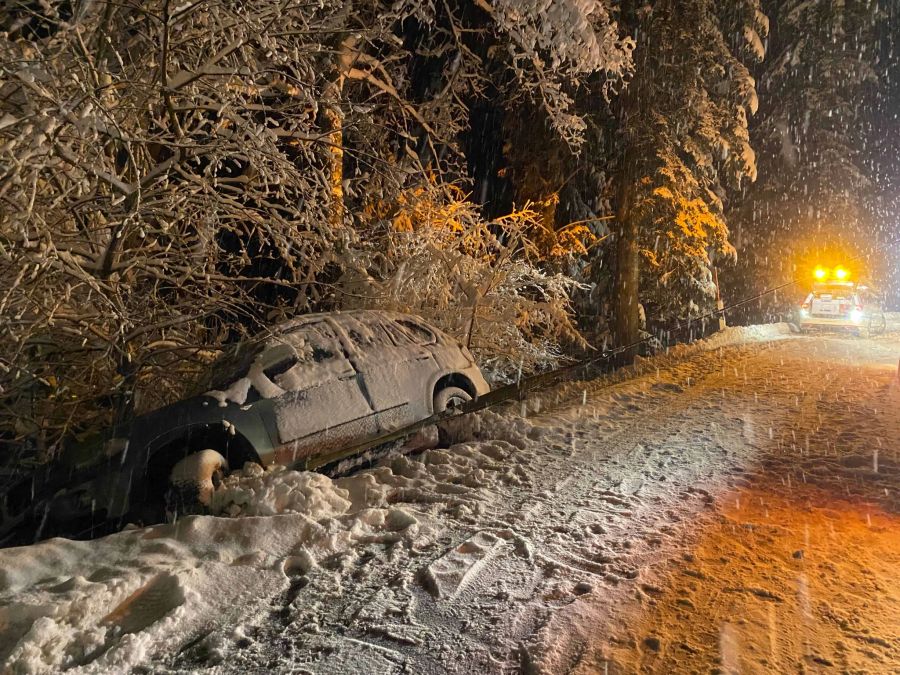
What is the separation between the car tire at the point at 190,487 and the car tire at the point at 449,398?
260 centimetres

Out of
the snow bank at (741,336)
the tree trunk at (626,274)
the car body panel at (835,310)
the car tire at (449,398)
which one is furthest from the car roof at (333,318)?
the car body panel at (835,310)

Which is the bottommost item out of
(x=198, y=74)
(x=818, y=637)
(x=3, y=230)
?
(x=818, y=637)

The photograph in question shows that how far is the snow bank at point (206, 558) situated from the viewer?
124 inches

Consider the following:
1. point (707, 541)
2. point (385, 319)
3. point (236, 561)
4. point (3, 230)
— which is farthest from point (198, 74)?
point (707, 541)

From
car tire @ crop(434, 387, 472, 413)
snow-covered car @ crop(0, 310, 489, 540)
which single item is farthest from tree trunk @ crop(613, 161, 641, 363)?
snow-covered car @ crop(0, 310, 489, 540)

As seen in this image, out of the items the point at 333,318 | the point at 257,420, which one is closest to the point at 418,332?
the point at 333,318

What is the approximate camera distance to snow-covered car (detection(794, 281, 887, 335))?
1961 centimetres

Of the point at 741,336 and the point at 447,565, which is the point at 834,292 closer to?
the point at 741,336

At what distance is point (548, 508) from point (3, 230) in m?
4.73

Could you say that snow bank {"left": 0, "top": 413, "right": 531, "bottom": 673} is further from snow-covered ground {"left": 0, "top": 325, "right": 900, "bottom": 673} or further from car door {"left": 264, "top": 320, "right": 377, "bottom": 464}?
car door {"left": 264, "top": 320, "right": 377, "bottom": 464}

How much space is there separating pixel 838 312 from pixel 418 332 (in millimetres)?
17935

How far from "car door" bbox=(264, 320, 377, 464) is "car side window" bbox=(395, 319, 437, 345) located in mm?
1119

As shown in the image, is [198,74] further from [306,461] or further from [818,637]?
[818,637]

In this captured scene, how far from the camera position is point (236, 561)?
4027mm
